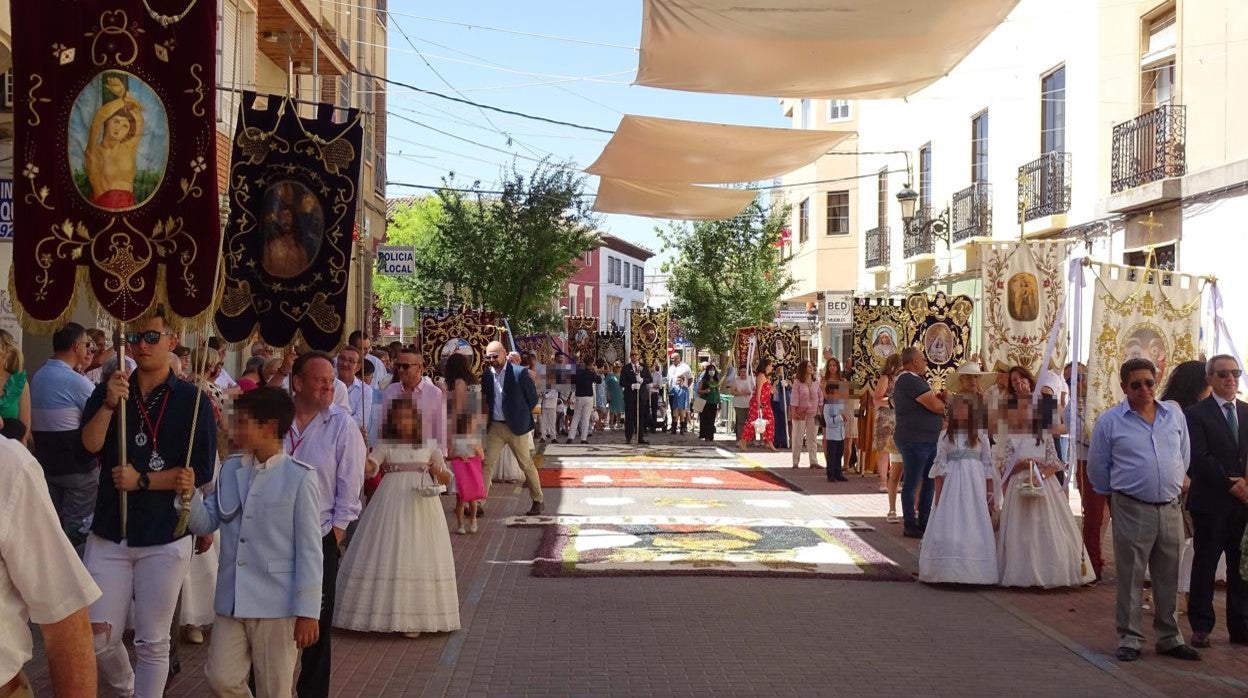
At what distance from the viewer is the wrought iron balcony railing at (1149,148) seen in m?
20.5

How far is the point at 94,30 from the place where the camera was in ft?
22.6

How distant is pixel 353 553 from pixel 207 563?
3.60 ft

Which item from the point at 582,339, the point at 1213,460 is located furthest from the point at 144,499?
the point at 582,339

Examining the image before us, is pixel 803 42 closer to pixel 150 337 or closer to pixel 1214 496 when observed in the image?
pixel 1214 496

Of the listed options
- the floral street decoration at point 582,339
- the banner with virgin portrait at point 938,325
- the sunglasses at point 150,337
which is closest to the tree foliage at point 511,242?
the floral street decoration at point 582,339

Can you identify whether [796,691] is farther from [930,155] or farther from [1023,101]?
[930,155]

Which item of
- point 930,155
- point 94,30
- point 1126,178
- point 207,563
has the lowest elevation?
point 207,563

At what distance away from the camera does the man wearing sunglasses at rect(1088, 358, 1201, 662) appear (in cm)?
876

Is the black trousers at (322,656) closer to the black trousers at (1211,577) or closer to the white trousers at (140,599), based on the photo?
the white trousers at (140,599)

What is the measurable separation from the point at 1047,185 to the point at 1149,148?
408 centimetres

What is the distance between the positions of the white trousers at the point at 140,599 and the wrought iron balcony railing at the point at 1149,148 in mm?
17917

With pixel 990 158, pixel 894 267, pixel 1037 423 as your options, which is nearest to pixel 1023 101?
pixel 990 158

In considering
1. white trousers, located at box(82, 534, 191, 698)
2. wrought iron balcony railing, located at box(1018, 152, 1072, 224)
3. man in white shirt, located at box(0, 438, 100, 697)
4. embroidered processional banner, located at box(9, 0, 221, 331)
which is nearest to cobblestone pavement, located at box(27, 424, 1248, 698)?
white trousers, located at box(82, 534, 191, 698)

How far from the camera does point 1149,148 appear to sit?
21438mm
